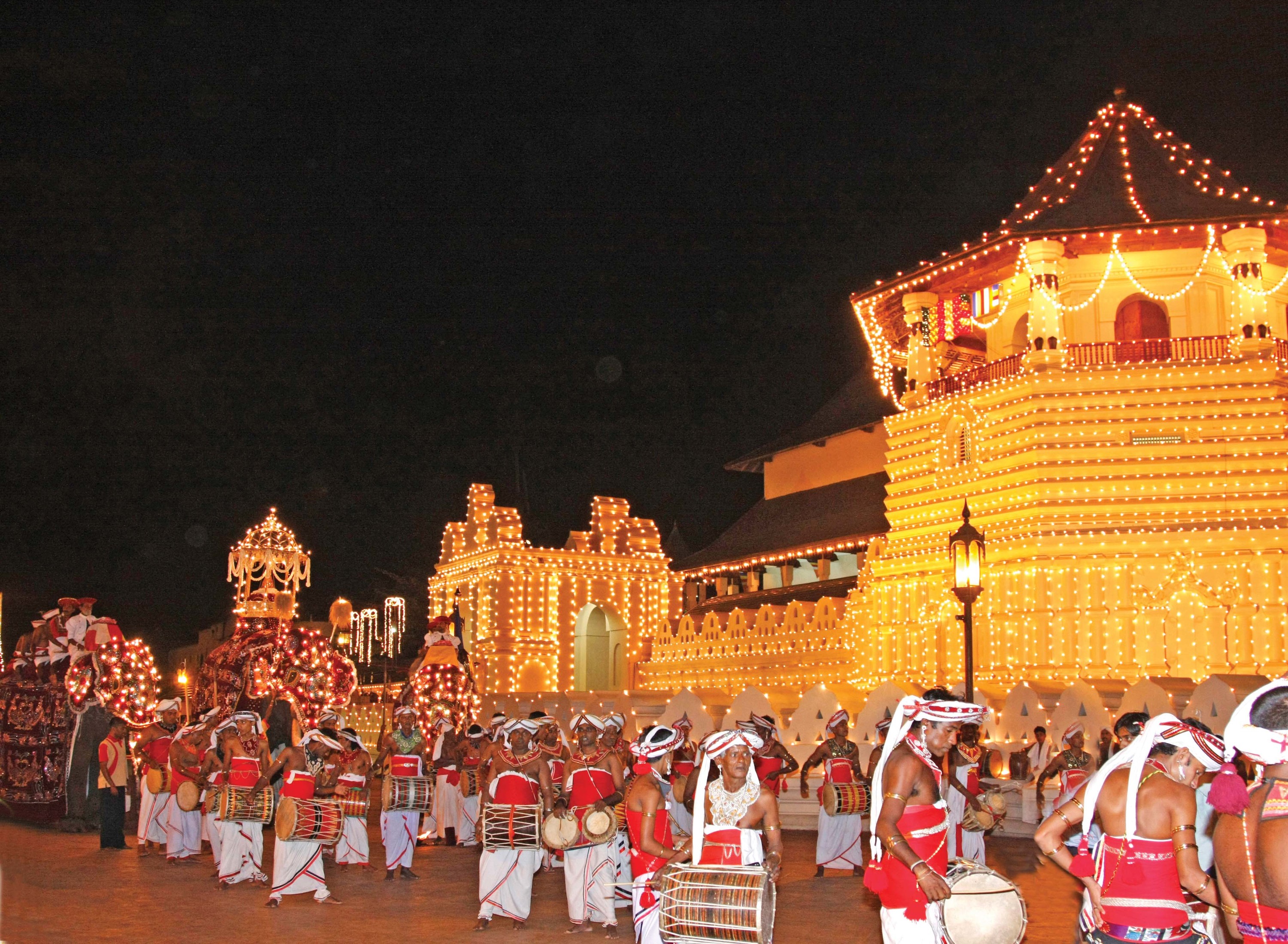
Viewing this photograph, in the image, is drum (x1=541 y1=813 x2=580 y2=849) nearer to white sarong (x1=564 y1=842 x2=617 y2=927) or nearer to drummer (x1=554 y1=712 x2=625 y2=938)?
drummer (x1=554 y1=712 x2=625 y2=938)

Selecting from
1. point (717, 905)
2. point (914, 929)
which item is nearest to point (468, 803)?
point (717, 905)

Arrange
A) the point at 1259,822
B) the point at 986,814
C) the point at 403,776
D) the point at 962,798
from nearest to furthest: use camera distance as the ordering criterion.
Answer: the point at 1259,822 → the point at 986,814 → the point at 962,798 → the point at 403,776

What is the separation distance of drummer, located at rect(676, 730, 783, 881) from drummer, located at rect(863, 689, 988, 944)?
2.44 feet

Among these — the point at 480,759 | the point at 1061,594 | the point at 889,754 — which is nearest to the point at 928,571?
the point at 1061,594

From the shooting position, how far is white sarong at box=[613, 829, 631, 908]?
38.5 ft

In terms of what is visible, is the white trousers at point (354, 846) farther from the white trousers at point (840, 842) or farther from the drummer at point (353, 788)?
the white trousers at point (840, 842)

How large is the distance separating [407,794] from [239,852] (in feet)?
6.58

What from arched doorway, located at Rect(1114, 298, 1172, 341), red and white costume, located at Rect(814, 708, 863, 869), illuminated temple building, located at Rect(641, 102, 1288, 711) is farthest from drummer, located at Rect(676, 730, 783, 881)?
arched doorway, located at Rect(1114, 298, 1172, 341)

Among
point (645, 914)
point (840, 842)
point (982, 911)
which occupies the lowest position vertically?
point (840, 842)

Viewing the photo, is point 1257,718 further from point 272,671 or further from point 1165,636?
point 1165,636

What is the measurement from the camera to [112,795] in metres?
18.2

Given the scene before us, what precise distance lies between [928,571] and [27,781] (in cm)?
1692

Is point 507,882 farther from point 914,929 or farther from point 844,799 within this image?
point 914,929

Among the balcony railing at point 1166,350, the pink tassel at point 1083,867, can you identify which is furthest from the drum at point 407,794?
the balcony railing at point 1166,350
